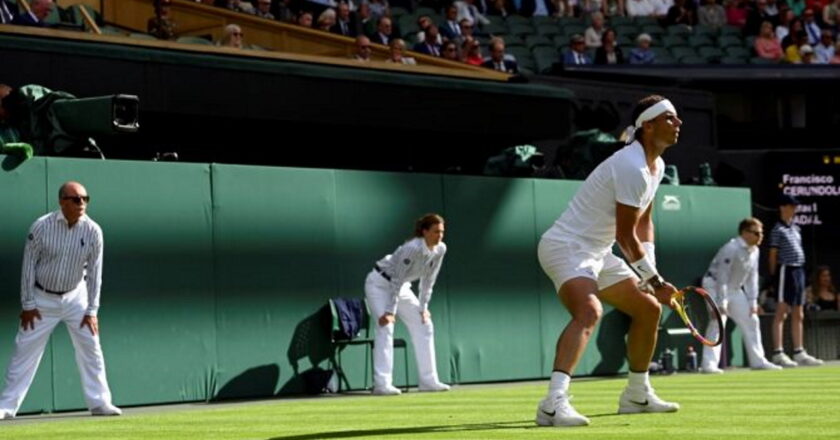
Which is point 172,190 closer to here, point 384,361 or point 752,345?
point 384,361

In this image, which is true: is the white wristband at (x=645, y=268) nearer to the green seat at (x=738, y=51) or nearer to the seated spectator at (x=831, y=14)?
the green seat at (x=738, y=51)

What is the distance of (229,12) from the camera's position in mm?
23359

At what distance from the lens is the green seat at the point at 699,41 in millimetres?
31547

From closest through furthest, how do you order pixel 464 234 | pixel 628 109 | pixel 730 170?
1. pixel 464 234
2. pixel 628 109
3. pixel 730 170

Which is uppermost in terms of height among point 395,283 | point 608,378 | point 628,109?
point 628,109

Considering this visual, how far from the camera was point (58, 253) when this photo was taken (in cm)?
1427

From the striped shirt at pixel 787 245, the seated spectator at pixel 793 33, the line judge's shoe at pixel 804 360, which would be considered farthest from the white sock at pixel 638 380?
the seated spectator at pixel 793 33

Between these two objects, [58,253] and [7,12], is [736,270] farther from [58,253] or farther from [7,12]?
[58,253]

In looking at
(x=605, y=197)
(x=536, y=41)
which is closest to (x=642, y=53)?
(x=536, y=41)

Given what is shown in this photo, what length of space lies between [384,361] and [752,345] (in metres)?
6.65

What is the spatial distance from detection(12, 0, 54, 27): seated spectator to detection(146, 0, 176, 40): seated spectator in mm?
1285

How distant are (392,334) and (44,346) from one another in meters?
4.72

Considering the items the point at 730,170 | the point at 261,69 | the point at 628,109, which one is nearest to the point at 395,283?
the point at 261,69

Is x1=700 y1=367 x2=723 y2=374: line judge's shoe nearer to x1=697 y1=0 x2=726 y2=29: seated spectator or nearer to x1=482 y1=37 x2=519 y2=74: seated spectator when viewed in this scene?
x1=482 y1=37 x2=519 y2=74: seated spectator
